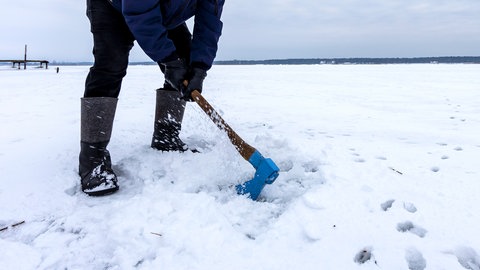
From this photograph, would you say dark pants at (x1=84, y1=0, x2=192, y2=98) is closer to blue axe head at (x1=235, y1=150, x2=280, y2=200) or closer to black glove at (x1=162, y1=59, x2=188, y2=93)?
black glove at (x1=162, y1=59, x2=188, y2=93)

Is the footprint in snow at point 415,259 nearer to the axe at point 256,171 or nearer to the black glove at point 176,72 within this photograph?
the axe at point 256,171

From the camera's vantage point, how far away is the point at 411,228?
156 centimetres

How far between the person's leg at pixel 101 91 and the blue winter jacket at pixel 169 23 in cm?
15

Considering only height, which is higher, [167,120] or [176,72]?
[176,72]

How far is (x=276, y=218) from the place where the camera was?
1.65 metres

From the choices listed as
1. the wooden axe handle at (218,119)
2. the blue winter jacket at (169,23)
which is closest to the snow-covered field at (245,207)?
the wooden axe handle at (218,119)

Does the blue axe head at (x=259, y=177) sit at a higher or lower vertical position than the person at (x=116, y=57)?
lower

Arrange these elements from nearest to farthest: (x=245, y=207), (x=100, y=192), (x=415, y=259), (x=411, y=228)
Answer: (x=415, y=259) → (x=411, y=228) → (x=245, y=207) → (x=100, y=192)

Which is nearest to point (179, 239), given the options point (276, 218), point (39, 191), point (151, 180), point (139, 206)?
point (139, 206)

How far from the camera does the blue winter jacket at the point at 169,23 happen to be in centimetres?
175

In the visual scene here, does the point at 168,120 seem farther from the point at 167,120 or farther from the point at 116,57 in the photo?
the point at 116,57

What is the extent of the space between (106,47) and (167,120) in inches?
29.8

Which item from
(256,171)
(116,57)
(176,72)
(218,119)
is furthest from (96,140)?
(256,171)

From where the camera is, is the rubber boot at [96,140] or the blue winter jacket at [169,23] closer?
the blue winter jacket at [169,23]
